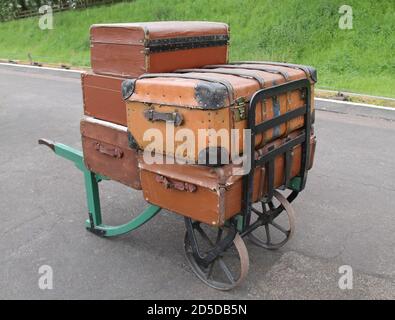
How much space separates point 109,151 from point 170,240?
1.02m

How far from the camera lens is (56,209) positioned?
4.69 m

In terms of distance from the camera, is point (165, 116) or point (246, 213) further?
point (246, 213)

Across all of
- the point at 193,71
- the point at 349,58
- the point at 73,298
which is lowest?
the point at 73,298

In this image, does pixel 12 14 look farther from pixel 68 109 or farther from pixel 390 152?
pixel 390 152

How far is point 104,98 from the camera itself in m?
3.46

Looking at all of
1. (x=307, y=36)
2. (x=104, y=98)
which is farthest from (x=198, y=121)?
(x=307, y=36)

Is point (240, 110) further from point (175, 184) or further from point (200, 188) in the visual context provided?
point (175, 184)

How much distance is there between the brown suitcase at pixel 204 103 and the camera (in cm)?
265

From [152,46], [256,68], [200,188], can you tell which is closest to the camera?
[200,188]

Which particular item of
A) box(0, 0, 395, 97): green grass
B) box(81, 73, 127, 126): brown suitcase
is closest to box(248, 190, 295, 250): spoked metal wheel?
box(81, 73, 127, 126): brown suitcase

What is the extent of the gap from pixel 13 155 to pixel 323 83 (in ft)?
23.7

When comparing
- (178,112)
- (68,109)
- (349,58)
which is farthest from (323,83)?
(178,112)

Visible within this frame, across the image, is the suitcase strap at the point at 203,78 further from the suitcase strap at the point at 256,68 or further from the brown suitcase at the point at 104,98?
the suitcase strap at the point at 256,68

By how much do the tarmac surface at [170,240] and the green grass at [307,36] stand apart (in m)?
4.86
